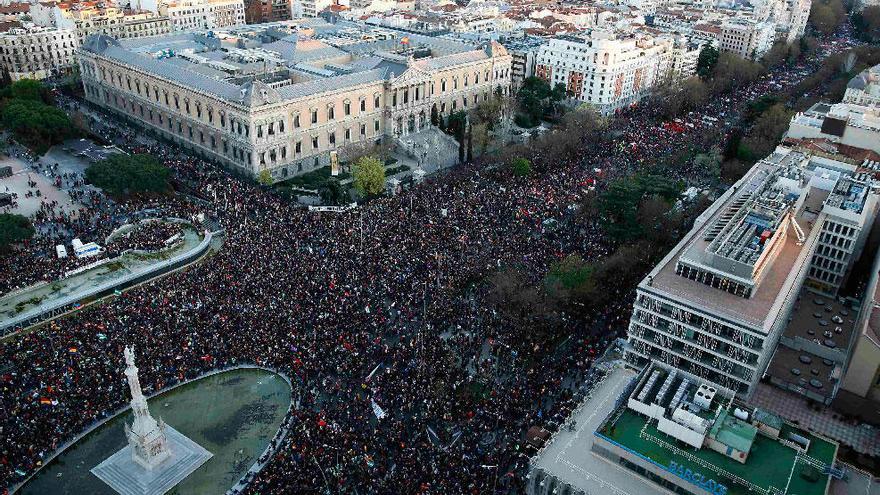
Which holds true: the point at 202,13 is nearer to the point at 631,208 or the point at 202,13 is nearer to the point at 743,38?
the point at 743,38

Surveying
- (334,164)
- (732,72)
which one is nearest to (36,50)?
(334,164)

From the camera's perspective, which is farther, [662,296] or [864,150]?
[864,150]

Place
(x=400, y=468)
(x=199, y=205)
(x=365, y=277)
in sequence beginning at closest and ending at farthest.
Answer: (x=400, y=468)
(x=365, y=277)
(x=199, y=205)

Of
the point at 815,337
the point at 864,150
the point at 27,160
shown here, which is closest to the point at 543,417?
the point at 815,337

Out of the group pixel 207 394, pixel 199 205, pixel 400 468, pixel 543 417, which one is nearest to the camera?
pixel 400 468

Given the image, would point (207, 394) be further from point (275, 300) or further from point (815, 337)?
point (815, 337)
